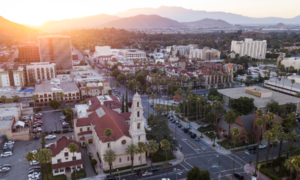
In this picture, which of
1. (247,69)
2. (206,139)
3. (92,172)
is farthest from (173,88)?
(247,69)

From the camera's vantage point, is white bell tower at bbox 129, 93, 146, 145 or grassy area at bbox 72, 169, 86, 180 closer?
grassy area at bbox 72, 169, 86, 180

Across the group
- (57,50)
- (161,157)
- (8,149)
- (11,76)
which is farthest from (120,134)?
(57,50)

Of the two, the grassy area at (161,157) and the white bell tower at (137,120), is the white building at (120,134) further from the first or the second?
the grassy area at (161,157)

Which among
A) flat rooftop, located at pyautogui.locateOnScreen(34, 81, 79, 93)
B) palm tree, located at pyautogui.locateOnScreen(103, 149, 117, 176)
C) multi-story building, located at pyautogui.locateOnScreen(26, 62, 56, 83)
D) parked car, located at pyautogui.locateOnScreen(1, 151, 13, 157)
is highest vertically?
multi-story building, located at pyautogui.locateOnScreen(26, 62, 56, 83)

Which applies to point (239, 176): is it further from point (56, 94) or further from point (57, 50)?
point (57, 50)

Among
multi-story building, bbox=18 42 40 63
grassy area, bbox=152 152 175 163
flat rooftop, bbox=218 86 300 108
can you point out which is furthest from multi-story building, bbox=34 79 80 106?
multi-story building, bbox=18 42 40 63

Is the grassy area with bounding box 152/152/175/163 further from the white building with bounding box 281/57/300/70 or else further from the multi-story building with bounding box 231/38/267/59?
the multi-story building with bounding box 231/38/267/59

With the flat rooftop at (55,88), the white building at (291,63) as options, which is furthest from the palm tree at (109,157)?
the white building at (291,63)
